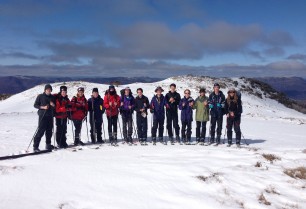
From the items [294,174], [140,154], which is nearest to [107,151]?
[140,154]

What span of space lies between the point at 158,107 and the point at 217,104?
2542 mm

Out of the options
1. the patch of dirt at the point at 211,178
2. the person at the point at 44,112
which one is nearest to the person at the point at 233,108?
the patch of dirt at the point at 211,178

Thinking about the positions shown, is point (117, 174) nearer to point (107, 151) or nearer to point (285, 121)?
point (107, 151)

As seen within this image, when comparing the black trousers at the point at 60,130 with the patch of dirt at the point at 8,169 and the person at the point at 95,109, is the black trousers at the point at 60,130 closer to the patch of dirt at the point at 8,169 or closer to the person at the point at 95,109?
the person at the point at 95,109

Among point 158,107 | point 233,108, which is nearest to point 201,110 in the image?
point 233,108

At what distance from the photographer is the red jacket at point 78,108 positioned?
1351 centimetres

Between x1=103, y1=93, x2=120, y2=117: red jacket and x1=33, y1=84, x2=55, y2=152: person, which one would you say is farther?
x1=103, y1=93, x2=120, y2=117: red jacket

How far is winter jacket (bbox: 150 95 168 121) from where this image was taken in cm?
1408

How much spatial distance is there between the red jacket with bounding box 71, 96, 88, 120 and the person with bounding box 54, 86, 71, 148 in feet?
0.84

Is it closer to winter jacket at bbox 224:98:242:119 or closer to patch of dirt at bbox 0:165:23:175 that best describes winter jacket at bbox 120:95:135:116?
winter jacket at bbox 224:98:242:119

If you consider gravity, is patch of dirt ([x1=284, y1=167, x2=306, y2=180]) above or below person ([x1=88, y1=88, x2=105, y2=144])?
below

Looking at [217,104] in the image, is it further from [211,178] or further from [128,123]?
[211,178]

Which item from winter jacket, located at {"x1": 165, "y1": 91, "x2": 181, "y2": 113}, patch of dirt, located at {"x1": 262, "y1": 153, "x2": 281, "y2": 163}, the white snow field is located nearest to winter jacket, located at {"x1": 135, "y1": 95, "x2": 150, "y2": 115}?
winter jacket, located at {"x1": 165, "y1": 91, "x2": 181, "y2": 113}

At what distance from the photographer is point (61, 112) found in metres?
13.1
